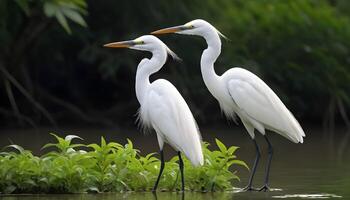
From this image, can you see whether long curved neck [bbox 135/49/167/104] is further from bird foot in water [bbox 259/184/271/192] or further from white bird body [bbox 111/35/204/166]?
bird foot in water [bbox 259/184/271/192]

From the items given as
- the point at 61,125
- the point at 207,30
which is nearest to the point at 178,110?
the point at 207,30

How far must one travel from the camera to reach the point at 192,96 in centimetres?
1900

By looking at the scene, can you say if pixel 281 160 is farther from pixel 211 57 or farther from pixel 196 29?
pixel 196 29

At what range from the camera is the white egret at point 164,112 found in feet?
28.0

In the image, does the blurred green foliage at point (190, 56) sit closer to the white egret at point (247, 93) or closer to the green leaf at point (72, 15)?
the green leaf at point (72, 15)

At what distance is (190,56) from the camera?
60.7ft

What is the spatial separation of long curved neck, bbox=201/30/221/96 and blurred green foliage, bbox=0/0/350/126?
26.6 ft

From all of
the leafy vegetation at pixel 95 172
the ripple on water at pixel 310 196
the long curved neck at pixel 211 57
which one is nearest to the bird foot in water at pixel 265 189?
the leafy vegetation at pixel 95 172

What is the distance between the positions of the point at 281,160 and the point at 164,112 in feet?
13.9

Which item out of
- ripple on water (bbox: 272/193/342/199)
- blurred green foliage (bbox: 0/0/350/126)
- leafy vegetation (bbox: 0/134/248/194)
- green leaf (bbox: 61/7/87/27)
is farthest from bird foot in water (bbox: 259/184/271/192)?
blurred green foliage (bbox: 0/0/350/126)

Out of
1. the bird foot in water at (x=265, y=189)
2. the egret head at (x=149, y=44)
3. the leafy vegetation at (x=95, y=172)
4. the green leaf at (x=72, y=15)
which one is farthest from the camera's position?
the green leaf at (x=72, y=15)

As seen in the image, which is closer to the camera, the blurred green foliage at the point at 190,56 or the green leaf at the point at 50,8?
the green leaf at the point at 50,8

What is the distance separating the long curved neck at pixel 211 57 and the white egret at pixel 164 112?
50 centimetres

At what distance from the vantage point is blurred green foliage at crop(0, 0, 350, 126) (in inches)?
717
